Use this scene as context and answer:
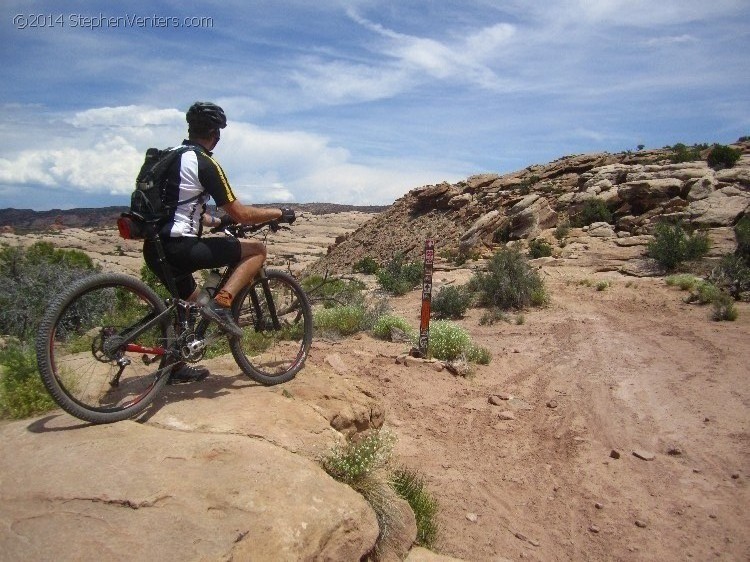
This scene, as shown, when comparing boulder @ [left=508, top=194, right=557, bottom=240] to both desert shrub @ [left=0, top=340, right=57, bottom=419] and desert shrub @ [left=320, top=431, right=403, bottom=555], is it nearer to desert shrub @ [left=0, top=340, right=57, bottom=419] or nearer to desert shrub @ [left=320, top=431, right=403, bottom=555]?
desert shrub @ [left=320, top=431, right=403, bottom=555]

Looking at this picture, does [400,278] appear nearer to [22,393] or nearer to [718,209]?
[718,209]

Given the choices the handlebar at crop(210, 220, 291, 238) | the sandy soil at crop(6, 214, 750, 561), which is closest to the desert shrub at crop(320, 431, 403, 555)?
the sandy soil at crop(6, 214, 750, 561)

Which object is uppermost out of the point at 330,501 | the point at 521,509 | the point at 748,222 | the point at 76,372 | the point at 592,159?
the point at 592,159

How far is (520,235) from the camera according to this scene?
23859 millimetres

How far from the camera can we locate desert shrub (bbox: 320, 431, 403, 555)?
346 centimetres

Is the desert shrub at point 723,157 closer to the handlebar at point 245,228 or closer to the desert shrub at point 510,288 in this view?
the desert shrub at point 510,288

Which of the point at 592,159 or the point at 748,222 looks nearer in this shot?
the point at 748,222

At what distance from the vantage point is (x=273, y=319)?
4602mm

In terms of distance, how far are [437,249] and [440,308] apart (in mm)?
16784

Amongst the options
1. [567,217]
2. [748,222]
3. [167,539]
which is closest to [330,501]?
[167,539]

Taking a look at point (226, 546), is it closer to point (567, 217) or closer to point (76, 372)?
point (76, 372)

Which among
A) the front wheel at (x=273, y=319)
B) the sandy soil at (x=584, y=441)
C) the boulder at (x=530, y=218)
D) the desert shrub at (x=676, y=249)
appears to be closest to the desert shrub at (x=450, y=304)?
the sandy soil at (x=584, y=441)

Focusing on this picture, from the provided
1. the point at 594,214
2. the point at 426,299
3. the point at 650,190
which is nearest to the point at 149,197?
the point at 426,299

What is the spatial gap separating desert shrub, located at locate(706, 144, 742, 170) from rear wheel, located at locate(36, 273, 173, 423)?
94.6ft
